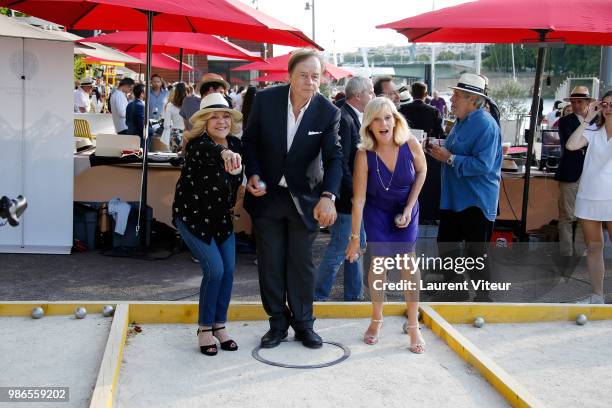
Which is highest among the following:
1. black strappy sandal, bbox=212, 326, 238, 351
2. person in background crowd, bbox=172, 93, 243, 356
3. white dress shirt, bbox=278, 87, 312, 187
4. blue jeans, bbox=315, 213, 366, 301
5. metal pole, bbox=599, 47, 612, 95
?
metal pole, bbox=599, 47, 612, 95

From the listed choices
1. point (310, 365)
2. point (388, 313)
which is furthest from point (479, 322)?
point (310, 365)

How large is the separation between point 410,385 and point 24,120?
570 centimetres

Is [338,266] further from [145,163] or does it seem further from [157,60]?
[157,60]

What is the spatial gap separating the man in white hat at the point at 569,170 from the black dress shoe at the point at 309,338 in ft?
14.6

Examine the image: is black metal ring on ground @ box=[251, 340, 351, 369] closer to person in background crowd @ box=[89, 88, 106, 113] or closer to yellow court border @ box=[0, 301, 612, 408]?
yellow court border @ box=[0, 301, 612, 408]

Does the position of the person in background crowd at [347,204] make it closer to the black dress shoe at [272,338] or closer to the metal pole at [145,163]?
the black dress shoe at [272,338]

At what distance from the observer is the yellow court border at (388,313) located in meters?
4.90

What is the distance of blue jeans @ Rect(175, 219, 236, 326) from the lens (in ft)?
16.0

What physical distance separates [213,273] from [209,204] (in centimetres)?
45

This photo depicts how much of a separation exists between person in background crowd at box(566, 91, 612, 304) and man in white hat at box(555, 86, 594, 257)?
Result: 4.81 feet

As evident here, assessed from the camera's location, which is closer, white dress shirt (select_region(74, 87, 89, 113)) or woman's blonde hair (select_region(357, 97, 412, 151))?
woman's blonde hair (select_region(357, 97, 412, 151))

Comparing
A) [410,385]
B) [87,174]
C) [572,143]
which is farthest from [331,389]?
[87,174]

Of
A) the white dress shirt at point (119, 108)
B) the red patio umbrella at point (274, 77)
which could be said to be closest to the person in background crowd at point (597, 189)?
the white dress shirt at point (119, 108)

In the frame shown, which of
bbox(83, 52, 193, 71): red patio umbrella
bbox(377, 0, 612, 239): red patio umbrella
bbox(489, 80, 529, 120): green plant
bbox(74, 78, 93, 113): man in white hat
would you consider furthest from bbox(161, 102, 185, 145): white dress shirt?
bbox(489, 80, 529, 120): green plant
